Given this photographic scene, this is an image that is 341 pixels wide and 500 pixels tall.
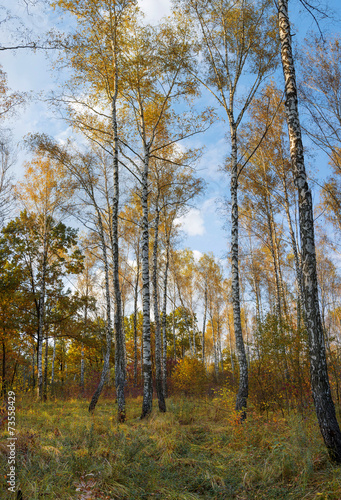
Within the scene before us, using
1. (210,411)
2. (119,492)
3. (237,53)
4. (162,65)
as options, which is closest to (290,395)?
(210,411)

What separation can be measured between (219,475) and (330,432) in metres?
1.58

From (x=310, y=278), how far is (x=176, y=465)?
3.39 m

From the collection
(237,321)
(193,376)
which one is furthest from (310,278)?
(193,376)

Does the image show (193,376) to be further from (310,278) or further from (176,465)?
(310,278)

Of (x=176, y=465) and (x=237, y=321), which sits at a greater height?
(x=237, y=321)

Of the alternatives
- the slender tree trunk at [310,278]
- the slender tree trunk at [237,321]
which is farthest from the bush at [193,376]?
the slender tree trunk at [310,278]

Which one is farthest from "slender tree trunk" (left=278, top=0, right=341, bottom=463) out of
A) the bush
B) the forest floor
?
the bush

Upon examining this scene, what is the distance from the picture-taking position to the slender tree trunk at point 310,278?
382 cm

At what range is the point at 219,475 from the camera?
4.05 metres

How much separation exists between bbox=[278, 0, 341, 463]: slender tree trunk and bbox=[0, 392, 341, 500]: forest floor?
0.39 metres

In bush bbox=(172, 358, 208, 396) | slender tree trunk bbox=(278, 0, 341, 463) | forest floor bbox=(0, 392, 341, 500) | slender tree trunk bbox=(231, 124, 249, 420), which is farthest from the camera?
bush bbox=(172, 358, 208, 396)

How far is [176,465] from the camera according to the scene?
14.5ft

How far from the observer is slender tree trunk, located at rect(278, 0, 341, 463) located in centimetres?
382

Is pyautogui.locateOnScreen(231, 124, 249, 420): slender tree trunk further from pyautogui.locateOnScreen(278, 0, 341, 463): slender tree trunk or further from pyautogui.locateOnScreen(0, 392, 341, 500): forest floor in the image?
pyautogui.locateOnScreen(278, 0, 341, 463): slender tree trunk
